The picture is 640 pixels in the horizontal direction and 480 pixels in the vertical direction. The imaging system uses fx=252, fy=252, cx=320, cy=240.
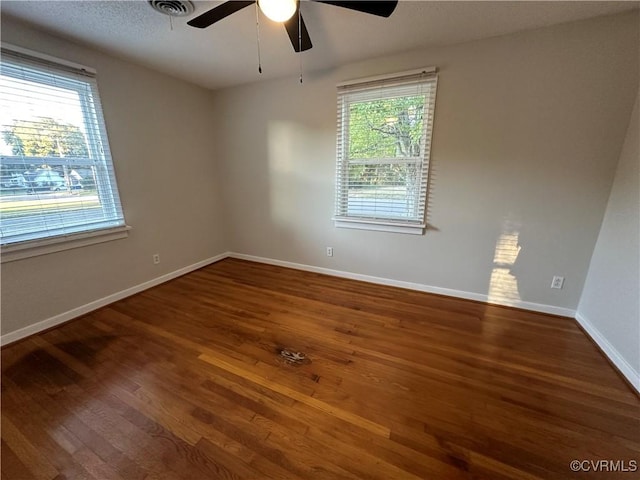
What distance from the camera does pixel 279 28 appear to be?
2.03 meters

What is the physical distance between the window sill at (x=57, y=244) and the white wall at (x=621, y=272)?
14.3 feet

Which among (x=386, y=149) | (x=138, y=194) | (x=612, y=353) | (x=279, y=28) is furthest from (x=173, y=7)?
(x=612, y=353)

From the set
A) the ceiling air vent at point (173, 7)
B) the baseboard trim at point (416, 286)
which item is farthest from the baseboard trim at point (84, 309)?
the ceiling air vent at point (173, 7)

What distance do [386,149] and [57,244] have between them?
3227 millimetres

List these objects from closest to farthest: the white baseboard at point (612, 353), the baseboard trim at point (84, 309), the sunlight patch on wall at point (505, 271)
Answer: the white baseboard at point (612, 353) → the baseboard trim at point (84, 309) → the sunlight patch on wall at point (505, 271)

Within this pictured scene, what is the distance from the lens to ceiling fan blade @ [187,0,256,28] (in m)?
1.46

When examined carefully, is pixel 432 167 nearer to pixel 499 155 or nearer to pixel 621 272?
pixel 499 155

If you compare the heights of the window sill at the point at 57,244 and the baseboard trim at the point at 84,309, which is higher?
the window sill at the point at 57,244

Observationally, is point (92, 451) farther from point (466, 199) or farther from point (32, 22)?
point (466, 199)

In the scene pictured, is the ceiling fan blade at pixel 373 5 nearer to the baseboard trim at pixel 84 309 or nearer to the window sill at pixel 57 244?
the window sill at pixel 57 244

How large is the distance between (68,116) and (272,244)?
241 cm

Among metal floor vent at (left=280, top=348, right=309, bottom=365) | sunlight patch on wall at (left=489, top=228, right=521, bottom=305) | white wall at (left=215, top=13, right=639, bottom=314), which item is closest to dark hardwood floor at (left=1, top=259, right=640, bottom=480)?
metal floor vent at (left=280, top=348, right=309, bottom=365)

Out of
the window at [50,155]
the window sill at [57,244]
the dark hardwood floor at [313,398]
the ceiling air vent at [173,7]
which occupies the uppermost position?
the ceiling air vent at [173,7]

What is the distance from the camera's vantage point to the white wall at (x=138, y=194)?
2.10 metres
